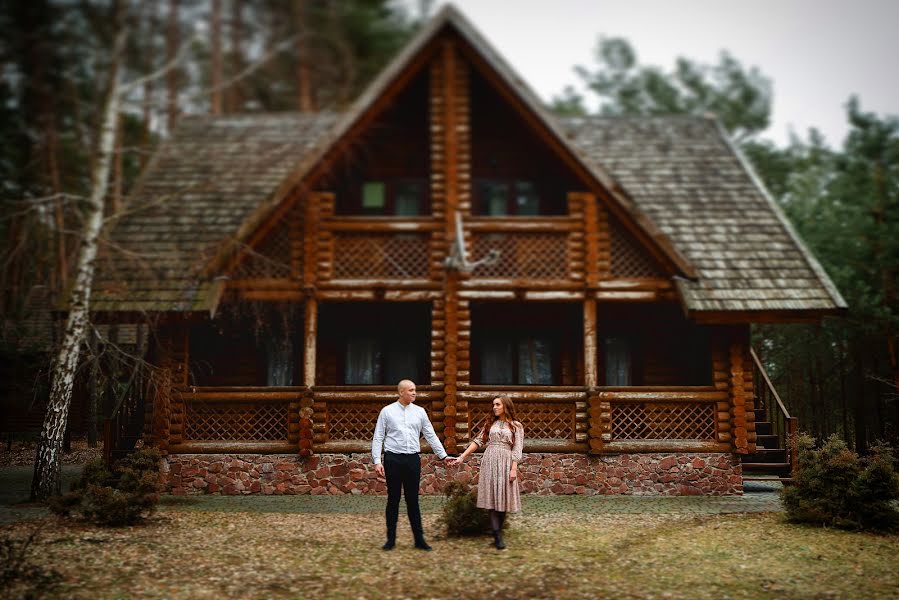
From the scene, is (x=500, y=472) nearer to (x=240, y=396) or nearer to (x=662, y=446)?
(x=662, y=446)

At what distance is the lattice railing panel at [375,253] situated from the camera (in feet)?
46.2

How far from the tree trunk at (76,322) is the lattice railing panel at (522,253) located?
6268 millimetres

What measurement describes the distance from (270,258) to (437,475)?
16.1ft

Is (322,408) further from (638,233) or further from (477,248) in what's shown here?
(638,233)

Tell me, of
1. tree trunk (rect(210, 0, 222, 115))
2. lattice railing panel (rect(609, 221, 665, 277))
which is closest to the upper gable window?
lattice railing panel (rect(609, 221, 665, 277))

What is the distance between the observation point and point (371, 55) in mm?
28625

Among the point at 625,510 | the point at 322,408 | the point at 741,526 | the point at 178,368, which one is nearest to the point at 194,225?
the point at 178,368

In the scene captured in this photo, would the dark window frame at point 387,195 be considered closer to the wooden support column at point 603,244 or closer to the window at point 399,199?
the window at point 399,199

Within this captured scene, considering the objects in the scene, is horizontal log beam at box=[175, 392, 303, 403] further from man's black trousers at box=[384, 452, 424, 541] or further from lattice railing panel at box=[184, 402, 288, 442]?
man's black trousers at box=[384, 452, 424, 541]

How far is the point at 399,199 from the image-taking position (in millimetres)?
16641

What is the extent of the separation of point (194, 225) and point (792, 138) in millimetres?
36966

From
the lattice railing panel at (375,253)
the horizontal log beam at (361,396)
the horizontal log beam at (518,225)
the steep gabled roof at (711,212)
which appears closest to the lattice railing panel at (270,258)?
the lattice railing panel at (375,253)

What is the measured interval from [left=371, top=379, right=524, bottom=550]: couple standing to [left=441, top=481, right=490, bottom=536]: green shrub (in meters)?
0.31

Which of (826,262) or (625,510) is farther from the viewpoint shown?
(826,262)
